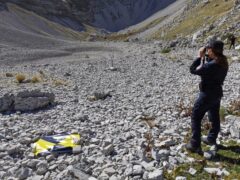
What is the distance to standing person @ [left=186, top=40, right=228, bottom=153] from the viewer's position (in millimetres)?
9930

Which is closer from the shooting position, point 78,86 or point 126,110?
point 126,110

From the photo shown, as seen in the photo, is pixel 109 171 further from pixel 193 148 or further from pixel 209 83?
pixel 209 83

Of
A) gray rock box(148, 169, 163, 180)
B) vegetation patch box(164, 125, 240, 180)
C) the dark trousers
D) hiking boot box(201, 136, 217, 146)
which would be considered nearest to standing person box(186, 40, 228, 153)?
the dark trousers

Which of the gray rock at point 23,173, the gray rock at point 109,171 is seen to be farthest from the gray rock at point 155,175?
the gray rock at point 23,173

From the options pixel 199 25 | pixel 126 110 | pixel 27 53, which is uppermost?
pixel 199 25

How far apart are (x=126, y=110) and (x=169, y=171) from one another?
302 inches

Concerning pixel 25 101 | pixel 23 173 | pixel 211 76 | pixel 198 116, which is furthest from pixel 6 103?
pixel 211 76

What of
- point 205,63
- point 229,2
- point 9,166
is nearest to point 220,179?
point 205,63

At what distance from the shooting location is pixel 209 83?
33.4ft

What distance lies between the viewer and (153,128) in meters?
13.4

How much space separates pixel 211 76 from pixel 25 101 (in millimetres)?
11161

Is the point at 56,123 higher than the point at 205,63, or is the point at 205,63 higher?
the point at 205,63

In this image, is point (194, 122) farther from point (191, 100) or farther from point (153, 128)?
point (191, 100)

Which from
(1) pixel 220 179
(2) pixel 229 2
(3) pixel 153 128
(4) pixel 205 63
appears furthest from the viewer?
(2) pixel 229 2
